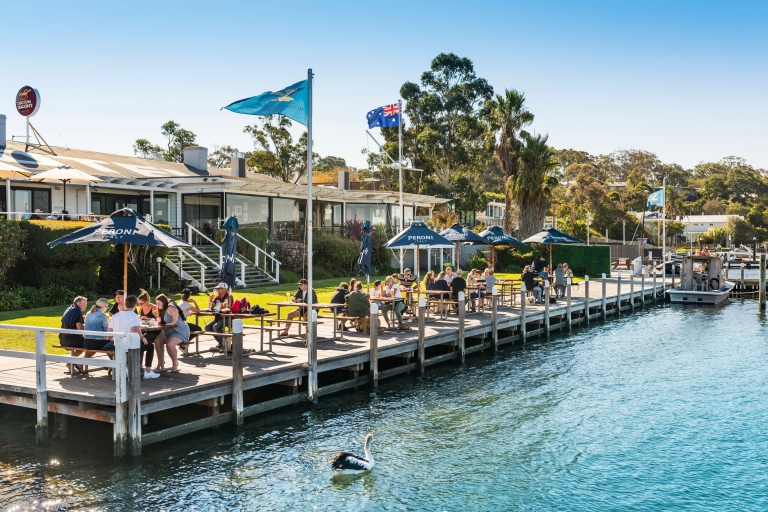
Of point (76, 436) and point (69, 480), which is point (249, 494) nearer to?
point (69, 480)

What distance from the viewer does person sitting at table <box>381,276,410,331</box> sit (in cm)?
1958

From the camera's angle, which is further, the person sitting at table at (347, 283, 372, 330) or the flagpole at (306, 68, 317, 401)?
the person sitting at table at (347, 283, 372, 330)

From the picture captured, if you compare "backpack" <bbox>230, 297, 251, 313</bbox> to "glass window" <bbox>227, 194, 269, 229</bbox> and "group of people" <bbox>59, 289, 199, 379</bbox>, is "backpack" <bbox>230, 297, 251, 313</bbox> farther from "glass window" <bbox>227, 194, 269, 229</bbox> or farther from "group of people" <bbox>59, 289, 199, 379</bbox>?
"glass window" <bbox>227, 194, 269, 229</bbox>

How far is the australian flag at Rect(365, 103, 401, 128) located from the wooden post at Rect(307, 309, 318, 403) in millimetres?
14583

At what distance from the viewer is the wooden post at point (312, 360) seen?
1435 centimetres

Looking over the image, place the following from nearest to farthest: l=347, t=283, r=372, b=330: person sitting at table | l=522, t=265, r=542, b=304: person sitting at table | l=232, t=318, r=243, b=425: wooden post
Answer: l=232, t=318, r=243, b=425: wooden post, l=347, t=283, r=372, b=330: person sitting at table, l=522, t=265, r=542, b=304: person sitting at table

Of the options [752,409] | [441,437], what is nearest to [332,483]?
[441,437]

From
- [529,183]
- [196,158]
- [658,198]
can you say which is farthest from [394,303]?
[658,198]

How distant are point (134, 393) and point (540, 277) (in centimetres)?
2032

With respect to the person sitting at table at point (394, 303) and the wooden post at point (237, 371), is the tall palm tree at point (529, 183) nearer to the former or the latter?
the person sitting at table at point (394, 303)

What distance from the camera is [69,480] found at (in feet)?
34.7

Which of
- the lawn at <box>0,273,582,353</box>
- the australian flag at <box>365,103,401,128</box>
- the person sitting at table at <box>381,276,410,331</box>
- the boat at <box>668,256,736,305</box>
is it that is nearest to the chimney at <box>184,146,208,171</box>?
the lawn at <box>0,273,582,353</box>

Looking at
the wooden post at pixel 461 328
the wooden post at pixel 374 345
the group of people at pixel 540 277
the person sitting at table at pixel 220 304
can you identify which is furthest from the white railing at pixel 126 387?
the group of people at pixel 540 277

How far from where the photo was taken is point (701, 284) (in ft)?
129
